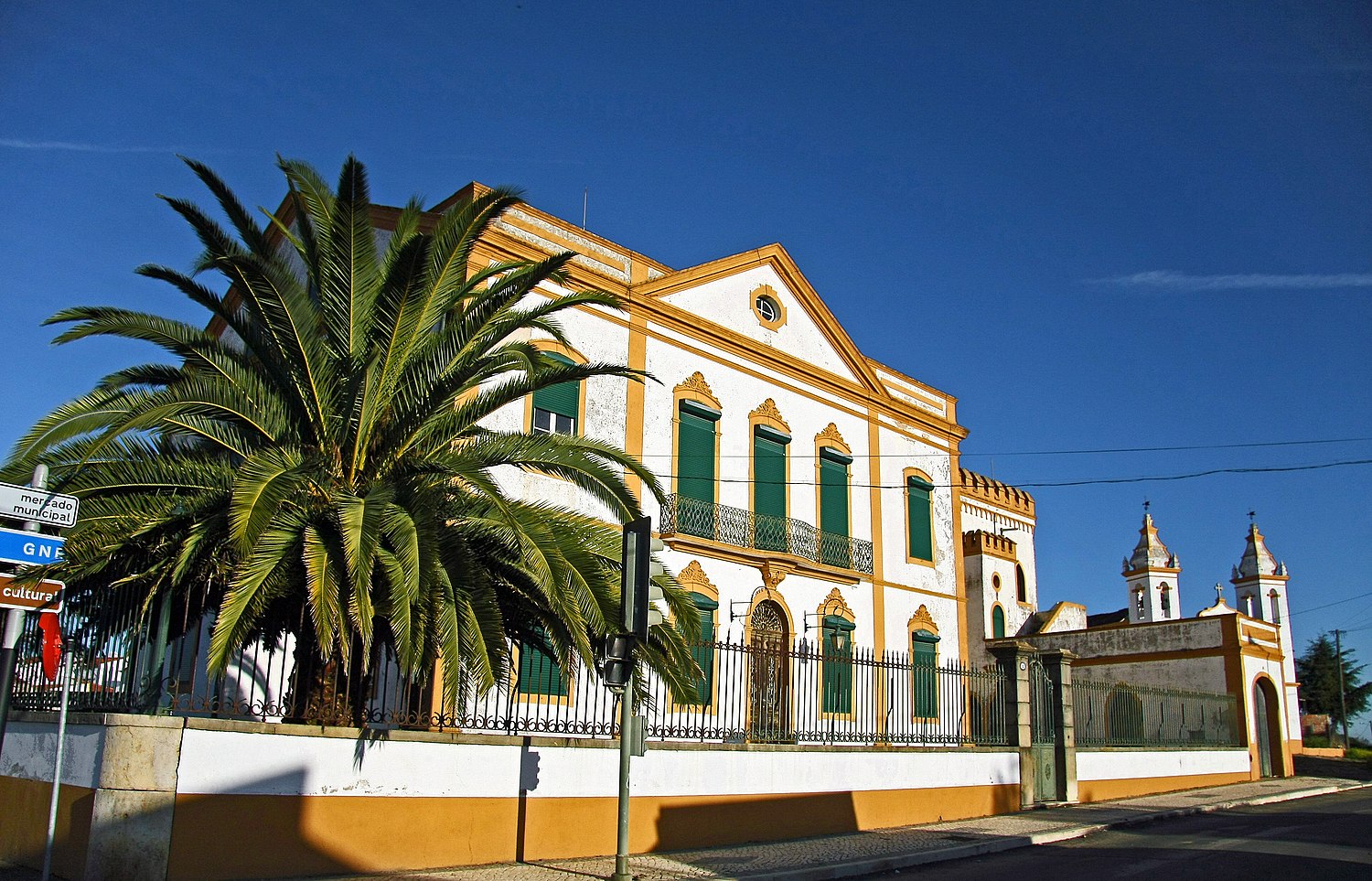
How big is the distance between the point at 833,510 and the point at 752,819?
8.93 meters

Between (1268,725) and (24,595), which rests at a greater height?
(24,595)

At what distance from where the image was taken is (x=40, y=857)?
9.23 meters

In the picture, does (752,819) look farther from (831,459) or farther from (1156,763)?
(1156,763)

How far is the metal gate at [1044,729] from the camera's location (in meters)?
17.9

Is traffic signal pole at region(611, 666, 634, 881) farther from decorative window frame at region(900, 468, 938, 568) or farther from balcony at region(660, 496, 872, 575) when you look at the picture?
decorative window frame at region(900, 468, 938, 568)

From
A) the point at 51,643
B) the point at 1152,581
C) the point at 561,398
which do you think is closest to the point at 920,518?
the point at 561,398

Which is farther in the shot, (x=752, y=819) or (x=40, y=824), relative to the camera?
→ (x=752, y=819)

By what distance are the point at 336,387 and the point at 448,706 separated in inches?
127

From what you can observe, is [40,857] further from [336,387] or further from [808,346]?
[808,346]

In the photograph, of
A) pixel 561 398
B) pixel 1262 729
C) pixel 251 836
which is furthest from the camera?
pixel 1262 729

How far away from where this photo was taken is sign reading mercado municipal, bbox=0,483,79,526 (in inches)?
286

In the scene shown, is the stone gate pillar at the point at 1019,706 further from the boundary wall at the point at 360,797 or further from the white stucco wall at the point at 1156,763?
the boundary wall at the point at 360,797

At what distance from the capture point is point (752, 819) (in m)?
12.5

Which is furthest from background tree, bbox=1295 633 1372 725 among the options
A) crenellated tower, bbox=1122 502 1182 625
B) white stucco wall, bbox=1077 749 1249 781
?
white stucco wall, bbox=1077 749 1249 781
